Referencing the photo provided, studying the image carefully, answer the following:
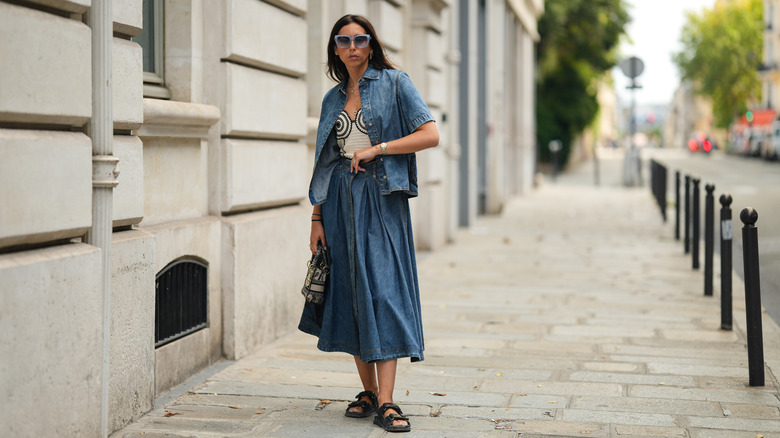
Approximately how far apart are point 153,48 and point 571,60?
32.6 metres

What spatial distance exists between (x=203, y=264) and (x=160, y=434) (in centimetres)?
153

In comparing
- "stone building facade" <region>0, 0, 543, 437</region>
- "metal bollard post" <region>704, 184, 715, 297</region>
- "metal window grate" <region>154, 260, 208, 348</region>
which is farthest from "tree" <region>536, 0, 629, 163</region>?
"metal window grate" <region>154, 260, 208, 348</region>

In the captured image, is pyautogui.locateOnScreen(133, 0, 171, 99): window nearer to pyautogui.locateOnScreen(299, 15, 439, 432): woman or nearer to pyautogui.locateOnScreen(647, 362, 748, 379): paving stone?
pyautogui.locateOnScreen(299, 15, 439, 432): woman

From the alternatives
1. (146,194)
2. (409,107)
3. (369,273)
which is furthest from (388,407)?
(146,194)

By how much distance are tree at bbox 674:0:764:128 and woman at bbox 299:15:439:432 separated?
72712 millimetres

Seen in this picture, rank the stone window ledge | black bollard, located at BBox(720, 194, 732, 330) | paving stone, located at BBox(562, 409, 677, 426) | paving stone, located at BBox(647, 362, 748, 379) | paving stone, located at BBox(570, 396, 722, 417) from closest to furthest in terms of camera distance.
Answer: paving stone, located at BBox(562, 409, 677, 426) < paving stone, located at BBox(570, 396, 722, 417) < the stone window ledge < paving stone, located at BBox(647, 362, 748, 379) < black bollard, located at BBox(720, 194, 732, 330)

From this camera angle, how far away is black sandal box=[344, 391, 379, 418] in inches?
193

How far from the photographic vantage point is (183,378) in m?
5.65

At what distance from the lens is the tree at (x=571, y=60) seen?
33.5m

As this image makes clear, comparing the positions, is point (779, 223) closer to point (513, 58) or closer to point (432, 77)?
point (432, 77)

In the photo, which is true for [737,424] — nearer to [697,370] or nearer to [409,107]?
[697,370]

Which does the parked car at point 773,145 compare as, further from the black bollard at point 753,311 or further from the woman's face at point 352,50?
the woman's face at point 352,50

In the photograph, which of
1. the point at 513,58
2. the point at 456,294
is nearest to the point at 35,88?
the point at 456,294

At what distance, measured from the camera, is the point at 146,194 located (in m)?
5.36
